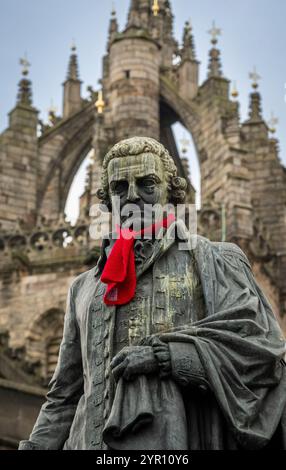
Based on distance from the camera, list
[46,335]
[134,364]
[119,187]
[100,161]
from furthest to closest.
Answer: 1. [100,161]
2. [46,335]
3. [119,187]
4. [134,364]

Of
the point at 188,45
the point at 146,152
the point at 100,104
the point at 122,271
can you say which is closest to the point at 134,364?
the point at 122,271

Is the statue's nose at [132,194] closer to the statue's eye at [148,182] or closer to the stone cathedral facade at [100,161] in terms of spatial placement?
the statue's eye at [148,182]

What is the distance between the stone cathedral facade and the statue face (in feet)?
101

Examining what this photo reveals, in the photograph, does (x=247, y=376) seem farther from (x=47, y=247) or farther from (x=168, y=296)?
(x=47, y=247)

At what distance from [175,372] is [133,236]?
840mm

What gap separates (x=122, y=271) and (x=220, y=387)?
30.7 inches

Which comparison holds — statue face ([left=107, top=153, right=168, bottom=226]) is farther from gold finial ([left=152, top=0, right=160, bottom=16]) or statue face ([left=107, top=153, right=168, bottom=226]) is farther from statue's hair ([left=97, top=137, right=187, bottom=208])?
gold finial ([left=152, top=0, right=160, bottom=16])

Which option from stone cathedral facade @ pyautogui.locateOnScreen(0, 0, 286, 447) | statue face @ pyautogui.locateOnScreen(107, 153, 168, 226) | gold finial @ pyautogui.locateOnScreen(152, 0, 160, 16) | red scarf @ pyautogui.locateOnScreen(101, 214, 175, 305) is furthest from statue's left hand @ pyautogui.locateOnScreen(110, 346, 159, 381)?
gold finial @ pyautogui.locateOnScreen(152, 0, 160, 16)

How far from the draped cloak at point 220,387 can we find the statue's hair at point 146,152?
0.40 m

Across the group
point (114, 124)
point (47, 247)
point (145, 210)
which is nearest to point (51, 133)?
point (114, 124)

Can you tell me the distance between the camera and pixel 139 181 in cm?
664

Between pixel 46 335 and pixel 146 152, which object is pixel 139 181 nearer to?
pixel 146 152

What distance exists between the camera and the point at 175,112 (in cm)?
4934
